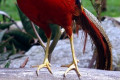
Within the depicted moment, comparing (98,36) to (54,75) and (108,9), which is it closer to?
(54,75)

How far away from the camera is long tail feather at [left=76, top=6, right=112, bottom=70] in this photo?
280cm

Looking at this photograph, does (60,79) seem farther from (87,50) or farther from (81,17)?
(87,50)

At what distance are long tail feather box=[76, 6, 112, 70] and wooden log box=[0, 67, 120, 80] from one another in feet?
1.09

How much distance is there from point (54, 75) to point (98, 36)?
0.54m

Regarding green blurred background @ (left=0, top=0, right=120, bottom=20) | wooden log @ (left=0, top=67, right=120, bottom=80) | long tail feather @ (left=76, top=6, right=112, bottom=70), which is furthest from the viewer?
green blurred background @ (left=0, top=0, right=120, bottom=20)

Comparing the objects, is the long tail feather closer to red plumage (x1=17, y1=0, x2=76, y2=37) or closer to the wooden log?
red plumage (x1=17, y1=0, x2=76, y2=37)

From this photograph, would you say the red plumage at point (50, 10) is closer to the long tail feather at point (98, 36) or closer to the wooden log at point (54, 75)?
the long tail feather at point (98, 36)

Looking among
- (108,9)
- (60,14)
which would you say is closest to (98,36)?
(60,14)

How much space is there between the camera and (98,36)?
2.90m

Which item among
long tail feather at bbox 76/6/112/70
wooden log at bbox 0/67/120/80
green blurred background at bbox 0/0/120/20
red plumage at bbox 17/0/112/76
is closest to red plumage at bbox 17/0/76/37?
red plumage at bbox 17/0/112/76

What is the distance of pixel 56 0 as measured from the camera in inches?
97.7

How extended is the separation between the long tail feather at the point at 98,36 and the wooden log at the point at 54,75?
33 cm

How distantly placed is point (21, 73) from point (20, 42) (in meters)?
2.42

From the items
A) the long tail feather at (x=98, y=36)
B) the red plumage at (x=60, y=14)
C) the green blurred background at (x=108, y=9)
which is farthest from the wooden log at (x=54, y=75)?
the green blurred background at (x=108, y=9)
